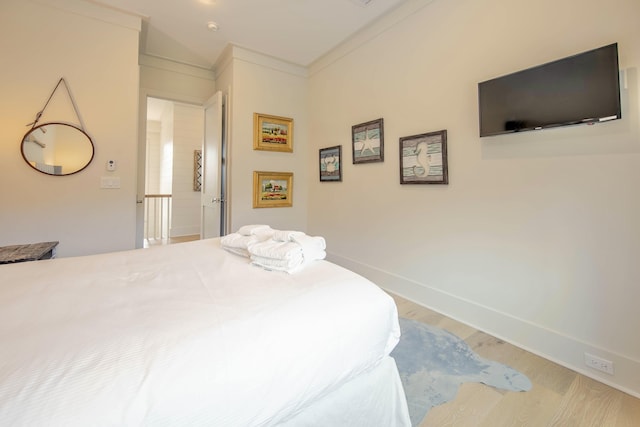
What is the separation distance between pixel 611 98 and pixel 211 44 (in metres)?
3.80

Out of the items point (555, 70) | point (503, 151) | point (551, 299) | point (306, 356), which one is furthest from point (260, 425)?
point (555, 70)

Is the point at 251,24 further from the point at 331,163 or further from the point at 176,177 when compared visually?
the point at 176,177

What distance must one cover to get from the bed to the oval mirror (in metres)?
1.71

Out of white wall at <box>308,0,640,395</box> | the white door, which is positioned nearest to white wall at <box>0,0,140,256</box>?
the white door

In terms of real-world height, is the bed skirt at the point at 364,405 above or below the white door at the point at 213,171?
below

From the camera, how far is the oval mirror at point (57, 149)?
245 centimetres

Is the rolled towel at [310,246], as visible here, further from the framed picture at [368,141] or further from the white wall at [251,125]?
the white wall at [251,125]

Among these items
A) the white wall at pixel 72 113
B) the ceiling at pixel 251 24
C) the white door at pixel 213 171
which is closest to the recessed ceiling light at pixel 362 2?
the ceiling at pixel 251 24

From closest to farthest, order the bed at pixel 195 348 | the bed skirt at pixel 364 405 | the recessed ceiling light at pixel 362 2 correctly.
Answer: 1. the bed at pixel 195 348
2. the bed skirt at pixel 364 405
3. the recessed ceiling light at pixel 362 2

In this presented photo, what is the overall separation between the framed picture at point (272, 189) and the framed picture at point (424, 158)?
177 centimetres

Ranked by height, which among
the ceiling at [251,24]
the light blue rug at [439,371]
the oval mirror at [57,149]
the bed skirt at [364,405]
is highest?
the ceiling at [251,24]

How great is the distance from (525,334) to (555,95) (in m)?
1.58

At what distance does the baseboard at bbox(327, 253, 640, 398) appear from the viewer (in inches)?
60.4

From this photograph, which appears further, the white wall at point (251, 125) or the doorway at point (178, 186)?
the doorway at point (178, 186)
